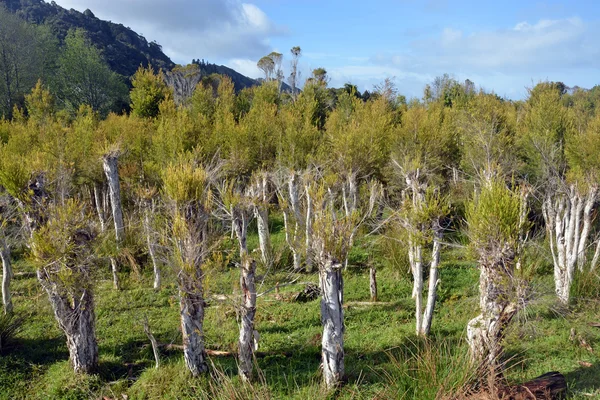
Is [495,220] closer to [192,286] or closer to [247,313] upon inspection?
[247,313]

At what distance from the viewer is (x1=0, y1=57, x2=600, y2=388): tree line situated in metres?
5.96

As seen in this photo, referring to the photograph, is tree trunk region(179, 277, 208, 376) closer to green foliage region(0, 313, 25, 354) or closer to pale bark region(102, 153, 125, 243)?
green foliage region(0, 313, 25, 354)

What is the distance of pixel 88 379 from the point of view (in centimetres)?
697

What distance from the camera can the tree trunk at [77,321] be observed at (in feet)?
22.8

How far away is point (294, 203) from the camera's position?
1361 cm

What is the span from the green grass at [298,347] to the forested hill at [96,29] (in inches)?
2302

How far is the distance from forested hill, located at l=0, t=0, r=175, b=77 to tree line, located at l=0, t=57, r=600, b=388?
41990 mm

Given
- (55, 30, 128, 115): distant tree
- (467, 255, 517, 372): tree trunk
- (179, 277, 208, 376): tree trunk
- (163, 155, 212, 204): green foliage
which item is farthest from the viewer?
(55, 30, 128, 115): distant tree

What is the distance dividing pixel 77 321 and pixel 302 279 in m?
6.61

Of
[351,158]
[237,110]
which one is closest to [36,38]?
[237,110]

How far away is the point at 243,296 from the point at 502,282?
12.6 feet

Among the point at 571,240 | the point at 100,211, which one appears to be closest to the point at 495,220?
the point at 571,240

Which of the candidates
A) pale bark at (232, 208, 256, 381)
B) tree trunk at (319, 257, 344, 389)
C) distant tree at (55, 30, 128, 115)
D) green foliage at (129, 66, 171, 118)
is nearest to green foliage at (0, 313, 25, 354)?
pale bark at (232, 208, 256, 381)

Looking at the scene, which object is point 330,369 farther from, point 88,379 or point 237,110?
point 237,110
